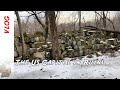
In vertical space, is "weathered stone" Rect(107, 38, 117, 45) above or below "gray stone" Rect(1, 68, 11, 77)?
above

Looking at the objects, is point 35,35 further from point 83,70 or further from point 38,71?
point 83,70

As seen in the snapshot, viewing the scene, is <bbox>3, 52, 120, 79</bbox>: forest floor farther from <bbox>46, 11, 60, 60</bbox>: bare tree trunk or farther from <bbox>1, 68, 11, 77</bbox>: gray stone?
<bbox>46, 11, 60, 60</bbox>: bare tree trunk

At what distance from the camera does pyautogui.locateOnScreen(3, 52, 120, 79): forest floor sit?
11.6ft

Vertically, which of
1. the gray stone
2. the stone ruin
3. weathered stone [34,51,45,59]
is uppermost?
the stone ruin

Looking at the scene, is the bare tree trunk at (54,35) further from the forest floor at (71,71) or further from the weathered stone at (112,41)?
the weathered stone at (112,41)

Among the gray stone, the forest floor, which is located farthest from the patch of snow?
the gray stone

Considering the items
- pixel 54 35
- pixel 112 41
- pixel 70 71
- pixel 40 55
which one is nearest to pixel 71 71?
pixel 70 71

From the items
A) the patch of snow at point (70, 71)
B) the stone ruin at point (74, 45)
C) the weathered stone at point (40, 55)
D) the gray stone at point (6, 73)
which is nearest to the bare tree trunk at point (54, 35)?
the stone ruin at point (74, 45)

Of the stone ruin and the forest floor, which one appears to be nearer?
the forest floor

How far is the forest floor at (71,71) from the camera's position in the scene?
3521 millimetres

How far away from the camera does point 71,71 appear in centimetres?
361

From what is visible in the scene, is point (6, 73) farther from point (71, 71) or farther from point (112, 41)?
point (112, 41)
